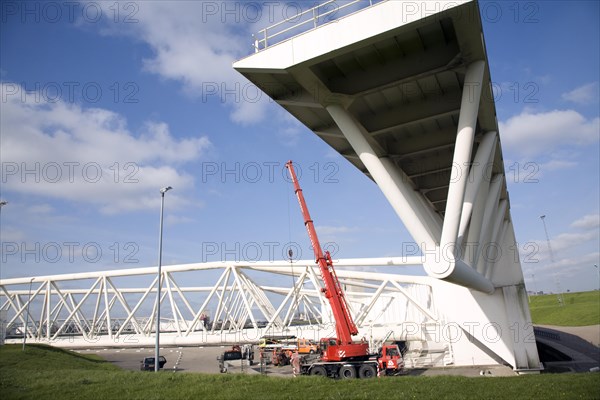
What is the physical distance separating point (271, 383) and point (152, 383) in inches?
170

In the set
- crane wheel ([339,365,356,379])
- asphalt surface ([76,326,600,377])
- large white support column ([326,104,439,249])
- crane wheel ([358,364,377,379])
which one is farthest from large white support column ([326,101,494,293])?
asphalt surface ([76,326,600,377])

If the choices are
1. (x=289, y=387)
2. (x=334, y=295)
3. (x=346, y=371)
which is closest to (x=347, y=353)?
(x=346, y=371)

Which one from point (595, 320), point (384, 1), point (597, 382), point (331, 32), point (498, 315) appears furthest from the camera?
point (595, 320)

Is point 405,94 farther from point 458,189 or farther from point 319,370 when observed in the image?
point 319,370

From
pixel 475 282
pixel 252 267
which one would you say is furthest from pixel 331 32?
pixel 252 267

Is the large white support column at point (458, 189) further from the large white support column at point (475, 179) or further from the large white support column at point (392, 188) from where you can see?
the large white support column at point (475, 179)

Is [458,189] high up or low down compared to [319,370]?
up

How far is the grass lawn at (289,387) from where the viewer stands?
10877 millimetres

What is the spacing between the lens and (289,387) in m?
12.8

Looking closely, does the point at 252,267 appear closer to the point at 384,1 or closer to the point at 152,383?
the point at 152,383

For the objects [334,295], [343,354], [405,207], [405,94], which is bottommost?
[343,354]

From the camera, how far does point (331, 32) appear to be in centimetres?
1048

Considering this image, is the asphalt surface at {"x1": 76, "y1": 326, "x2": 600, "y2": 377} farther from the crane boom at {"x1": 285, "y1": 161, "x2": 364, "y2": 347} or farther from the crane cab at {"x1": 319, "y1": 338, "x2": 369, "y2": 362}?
Result: the crane boom at {"x1": 285, "y1": 161, "x2": 364, "y2": 347}

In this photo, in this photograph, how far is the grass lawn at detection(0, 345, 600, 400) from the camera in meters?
10.9
